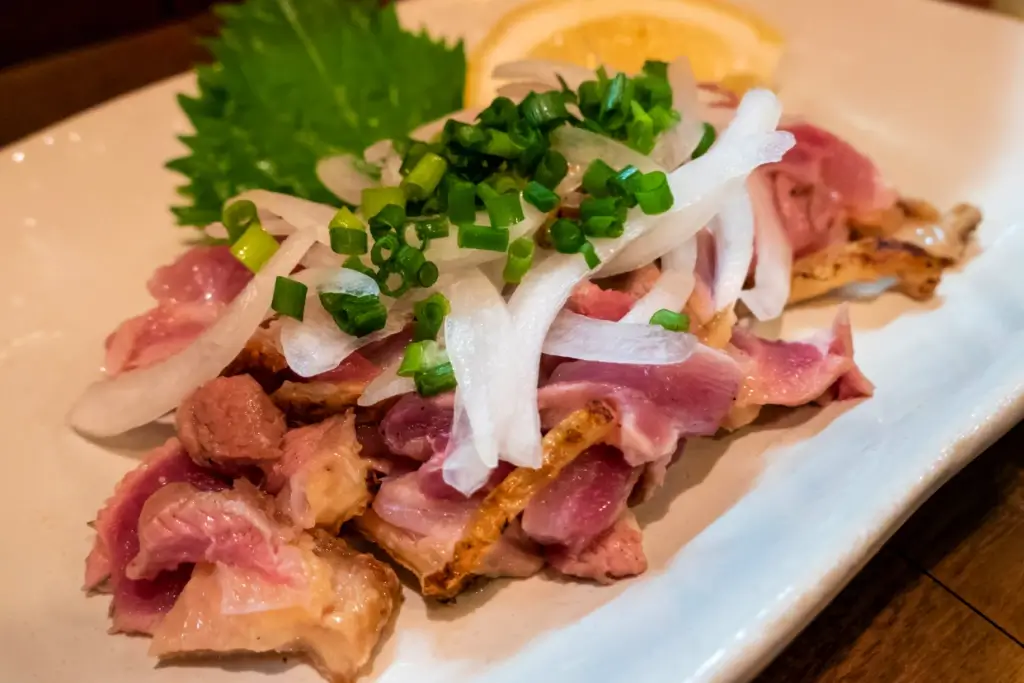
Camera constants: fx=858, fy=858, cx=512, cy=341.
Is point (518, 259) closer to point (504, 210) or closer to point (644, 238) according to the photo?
point (504, 210)

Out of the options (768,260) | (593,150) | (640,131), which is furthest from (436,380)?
(768,260)

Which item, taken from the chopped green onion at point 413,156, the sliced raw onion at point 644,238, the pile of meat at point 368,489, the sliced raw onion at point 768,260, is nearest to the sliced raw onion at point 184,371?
the pile of meat at point 368,489

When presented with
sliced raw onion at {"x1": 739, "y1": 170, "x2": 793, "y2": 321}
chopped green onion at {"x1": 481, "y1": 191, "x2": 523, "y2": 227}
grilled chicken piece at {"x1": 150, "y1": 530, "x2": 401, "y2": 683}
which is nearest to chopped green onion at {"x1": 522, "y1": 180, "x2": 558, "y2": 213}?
chopped green onion at {"x1": 481, "y1": 191, "x2": 523, "y2": 227}

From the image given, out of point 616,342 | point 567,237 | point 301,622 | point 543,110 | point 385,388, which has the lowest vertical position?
point 301,622

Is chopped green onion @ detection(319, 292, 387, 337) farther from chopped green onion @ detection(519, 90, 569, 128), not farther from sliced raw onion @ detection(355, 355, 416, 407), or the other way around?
chopped green onion @ detection(519, 90, 569, 128)

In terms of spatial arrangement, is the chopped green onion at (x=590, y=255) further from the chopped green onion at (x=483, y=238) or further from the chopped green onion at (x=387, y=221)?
the chopped green onion at (x=387, y=221)
